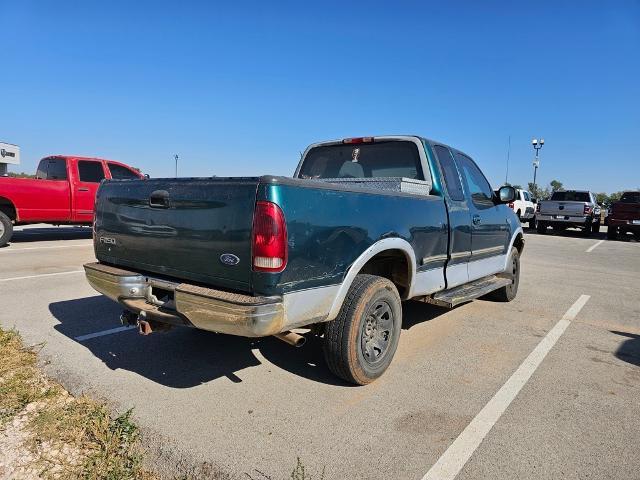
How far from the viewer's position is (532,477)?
240 cm

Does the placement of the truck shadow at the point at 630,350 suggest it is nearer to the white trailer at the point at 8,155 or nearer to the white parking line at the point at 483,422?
the white parking line at the point at 483,422

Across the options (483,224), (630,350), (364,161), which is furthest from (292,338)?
(630,350)

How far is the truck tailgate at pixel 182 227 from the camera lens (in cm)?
273

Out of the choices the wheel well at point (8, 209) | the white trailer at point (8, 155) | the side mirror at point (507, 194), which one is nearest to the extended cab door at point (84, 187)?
the wheel well at point (8, 209)

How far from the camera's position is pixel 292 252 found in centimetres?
269

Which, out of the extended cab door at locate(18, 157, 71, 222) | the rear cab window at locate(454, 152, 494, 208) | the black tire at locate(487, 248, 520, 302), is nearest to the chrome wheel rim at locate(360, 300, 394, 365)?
the rear cab window at locate(454, 152, 494, 208)

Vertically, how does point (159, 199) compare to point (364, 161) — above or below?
below

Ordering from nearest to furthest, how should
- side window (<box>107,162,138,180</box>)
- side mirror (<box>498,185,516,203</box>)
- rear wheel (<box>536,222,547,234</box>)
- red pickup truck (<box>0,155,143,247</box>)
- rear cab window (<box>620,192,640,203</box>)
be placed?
side mirror (<box>498,185,516,203</box>) → red pickup truck (<box>0,155,143,247</box>) → side window (<box>107,162,138,180</box>) → rear cab window (<box>620,192,640,203</box>) → rear wheel (<box>536,222,547,234</box>)

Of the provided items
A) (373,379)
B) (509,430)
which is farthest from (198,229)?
(509,430)

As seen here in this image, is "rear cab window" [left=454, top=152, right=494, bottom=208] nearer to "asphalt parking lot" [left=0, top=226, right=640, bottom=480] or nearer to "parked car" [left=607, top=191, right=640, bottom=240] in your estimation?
"asphalt parking lot" [left=0, top=226, right=640, bottom=480]

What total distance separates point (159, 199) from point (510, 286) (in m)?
4.99

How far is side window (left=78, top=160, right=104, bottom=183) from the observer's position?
433 inches

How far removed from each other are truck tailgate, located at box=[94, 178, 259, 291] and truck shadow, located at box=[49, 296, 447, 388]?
86 cm

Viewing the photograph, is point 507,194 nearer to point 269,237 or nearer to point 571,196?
point 269,237
